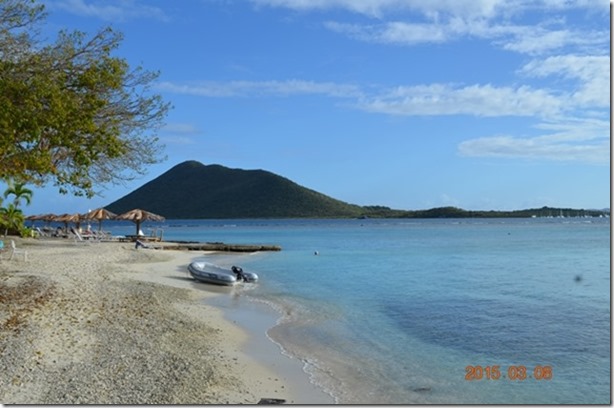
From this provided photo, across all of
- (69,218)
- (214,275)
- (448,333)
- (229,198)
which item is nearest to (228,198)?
(229,198)

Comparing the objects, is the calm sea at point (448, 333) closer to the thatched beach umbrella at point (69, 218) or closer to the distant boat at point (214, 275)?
the distant boat at point (214, 275)

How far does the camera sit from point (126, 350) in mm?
A: 8883

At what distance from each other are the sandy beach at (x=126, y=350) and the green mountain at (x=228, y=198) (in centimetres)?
13223

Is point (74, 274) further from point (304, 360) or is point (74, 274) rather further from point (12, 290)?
point (304, 360)

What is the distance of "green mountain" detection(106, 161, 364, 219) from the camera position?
150 m

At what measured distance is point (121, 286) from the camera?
1650 cm

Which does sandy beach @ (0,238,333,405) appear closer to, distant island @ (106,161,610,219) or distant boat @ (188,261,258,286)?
distant boat @ (188,261,258,286)

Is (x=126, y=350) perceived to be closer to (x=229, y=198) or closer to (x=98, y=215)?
(x=98, y=215)

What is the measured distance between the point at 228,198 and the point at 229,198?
717mm

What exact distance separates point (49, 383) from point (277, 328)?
647 centimetres

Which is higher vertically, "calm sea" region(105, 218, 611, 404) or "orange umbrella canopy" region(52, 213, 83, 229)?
"orange umbrella canopy" region(52, 213, 83, 229)

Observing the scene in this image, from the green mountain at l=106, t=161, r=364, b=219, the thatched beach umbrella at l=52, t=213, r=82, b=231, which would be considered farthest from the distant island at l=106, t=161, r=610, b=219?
the thatched beach umbrella at l=52, t=213, r=82, b=231
